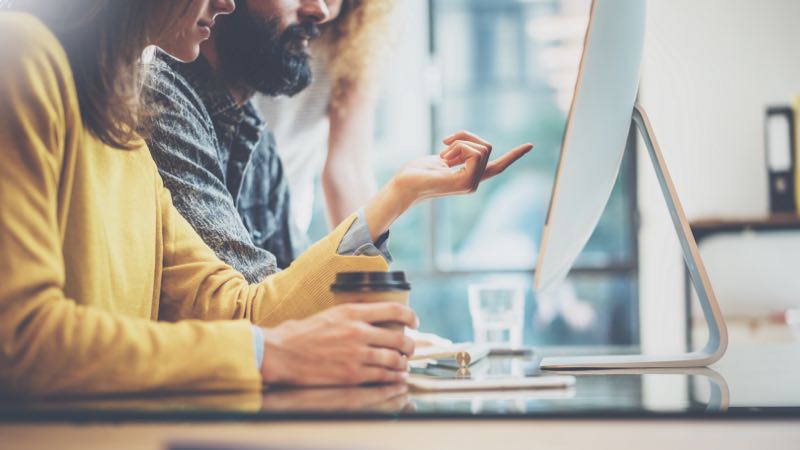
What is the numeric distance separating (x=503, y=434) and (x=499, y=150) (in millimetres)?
3706

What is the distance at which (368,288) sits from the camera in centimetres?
83

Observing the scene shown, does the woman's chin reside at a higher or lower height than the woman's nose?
lower

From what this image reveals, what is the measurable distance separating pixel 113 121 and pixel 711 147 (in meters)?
2.82

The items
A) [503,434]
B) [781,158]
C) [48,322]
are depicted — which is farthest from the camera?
[781,158]

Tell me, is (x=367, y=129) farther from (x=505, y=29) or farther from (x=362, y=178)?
(x=505, y=29)

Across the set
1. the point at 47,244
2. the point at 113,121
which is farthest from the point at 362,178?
the point at 47,244

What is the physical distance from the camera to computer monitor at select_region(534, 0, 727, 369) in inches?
32.9

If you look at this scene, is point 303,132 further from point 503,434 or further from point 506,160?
point 503,434

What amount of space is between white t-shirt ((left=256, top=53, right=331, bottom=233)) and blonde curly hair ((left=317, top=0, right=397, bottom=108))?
5 cm

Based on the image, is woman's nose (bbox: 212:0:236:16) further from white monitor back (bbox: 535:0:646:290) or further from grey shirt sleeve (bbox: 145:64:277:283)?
white monitor back (bbox: 535:0:646:290)

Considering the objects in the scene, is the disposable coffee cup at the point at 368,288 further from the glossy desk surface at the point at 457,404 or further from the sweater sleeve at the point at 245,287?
the sweater sleeve at the point at 245,287

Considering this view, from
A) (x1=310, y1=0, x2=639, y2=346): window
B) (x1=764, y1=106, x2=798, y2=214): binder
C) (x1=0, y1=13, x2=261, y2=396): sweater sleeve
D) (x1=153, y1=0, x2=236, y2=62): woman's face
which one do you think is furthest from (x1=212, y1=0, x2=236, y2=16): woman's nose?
(x1=310, y1=0, x2=639, y2=346): window

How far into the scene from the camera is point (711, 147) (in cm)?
327

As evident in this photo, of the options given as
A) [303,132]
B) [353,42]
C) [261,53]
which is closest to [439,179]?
[261,53]
